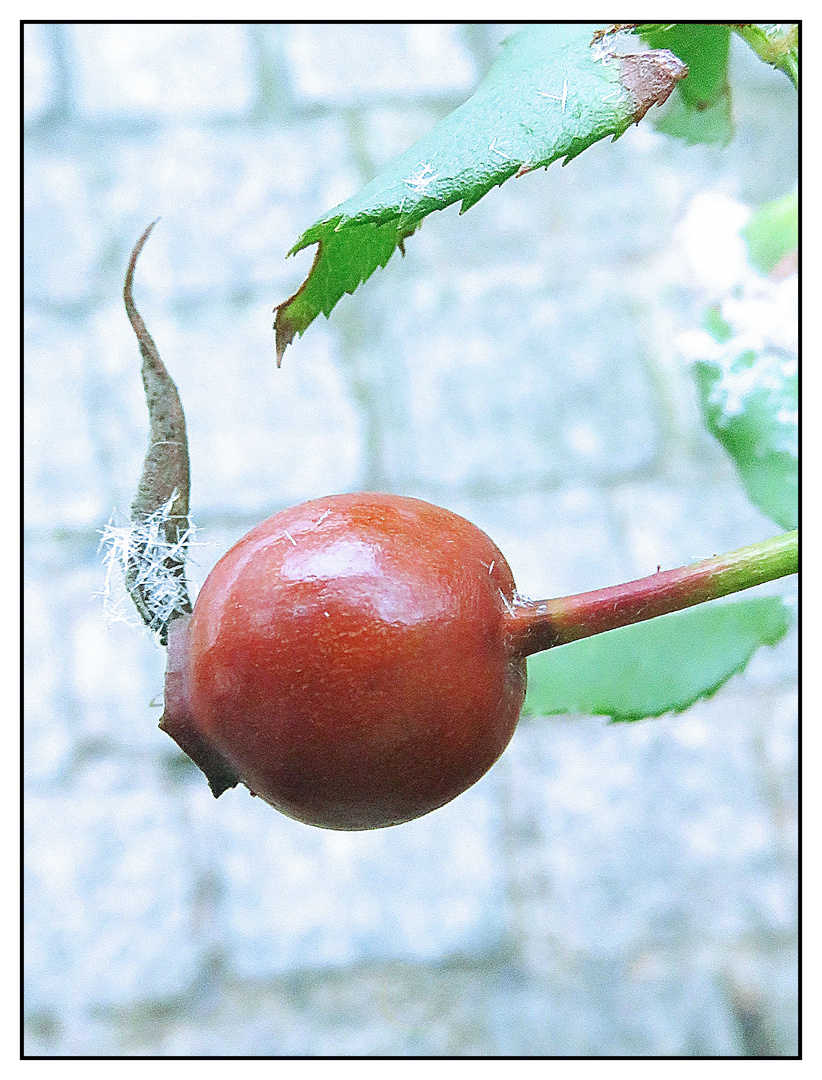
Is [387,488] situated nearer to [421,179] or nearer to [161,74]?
[161,74]

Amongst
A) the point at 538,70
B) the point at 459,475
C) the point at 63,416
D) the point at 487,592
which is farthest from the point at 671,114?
the point at 63,416

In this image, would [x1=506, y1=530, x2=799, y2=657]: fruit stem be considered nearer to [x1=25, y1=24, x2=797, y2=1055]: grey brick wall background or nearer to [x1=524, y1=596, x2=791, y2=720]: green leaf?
[x1=524, y1=596, x2=791, y2=720]: green leaf

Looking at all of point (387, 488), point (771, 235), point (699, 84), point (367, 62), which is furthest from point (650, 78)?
point (367, 62)

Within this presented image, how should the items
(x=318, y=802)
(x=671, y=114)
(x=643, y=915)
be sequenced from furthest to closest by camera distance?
(x=643, y=915) < (x=671, y=114) < (x=318, y=802)

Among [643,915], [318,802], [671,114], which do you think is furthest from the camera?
[643,915]

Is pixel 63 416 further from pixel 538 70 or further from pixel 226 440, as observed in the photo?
pixel 538 70

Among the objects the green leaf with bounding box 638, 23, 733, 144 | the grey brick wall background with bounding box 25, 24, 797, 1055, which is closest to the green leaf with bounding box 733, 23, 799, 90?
the green leaf with bounding box 638, 23, 733, 144
